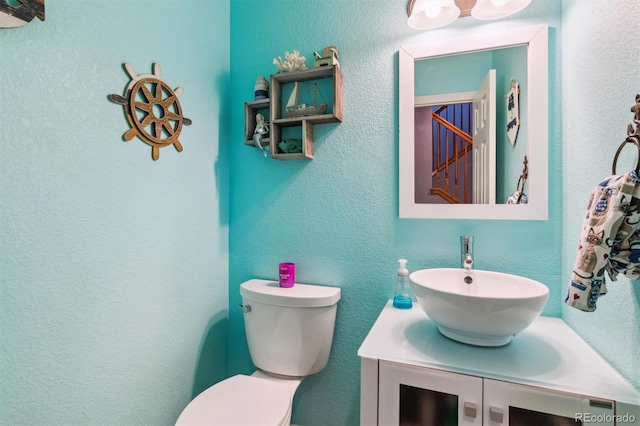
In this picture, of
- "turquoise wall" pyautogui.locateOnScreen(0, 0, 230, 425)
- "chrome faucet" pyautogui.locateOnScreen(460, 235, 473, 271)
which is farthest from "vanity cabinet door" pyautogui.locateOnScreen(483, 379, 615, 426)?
"turquoise wall" pyautogui.locateOnScreen(0, 0, 230, 425)

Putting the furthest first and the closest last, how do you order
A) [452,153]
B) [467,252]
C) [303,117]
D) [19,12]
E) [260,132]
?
[260,132] < [303,117] < [452,153] < [467,252] < [19,12]

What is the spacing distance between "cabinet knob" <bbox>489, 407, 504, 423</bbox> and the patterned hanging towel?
1.07 ft

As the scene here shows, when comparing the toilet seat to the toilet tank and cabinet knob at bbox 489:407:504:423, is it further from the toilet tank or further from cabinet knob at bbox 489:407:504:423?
cabinet knob at bbox 489:407:504:423

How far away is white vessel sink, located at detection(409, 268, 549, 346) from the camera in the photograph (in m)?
0.79

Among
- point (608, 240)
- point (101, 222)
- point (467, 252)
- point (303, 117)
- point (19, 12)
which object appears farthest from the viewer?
point (303, 117)

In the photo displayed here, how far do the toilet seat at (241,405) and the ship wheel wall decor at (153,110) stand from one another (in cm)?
95

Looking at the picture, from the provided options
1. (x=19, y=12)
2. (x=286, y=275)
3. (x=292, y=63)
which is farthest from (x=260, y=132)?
(x=19, y=12)

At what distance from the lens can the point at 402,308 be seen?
1212 millimetres

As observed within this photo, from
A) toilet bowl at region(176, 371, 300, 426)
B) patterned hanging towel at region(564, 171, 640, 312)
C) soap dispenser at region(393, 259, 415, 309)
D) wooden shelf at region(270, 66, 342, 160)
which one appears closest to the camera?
patterned hanging towel at region(564, 171, 640, 312)

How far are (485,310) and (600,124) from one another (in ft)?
2.10

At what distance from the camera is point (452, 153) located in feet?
4.14

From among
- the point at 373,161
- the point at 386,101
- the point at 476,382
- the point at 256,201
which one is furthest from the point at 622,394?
the point at 256,201

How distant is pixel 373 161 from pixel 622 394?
1.05 metres

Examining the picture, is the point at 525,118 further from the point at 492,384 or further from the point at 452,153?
the point at 492,384
